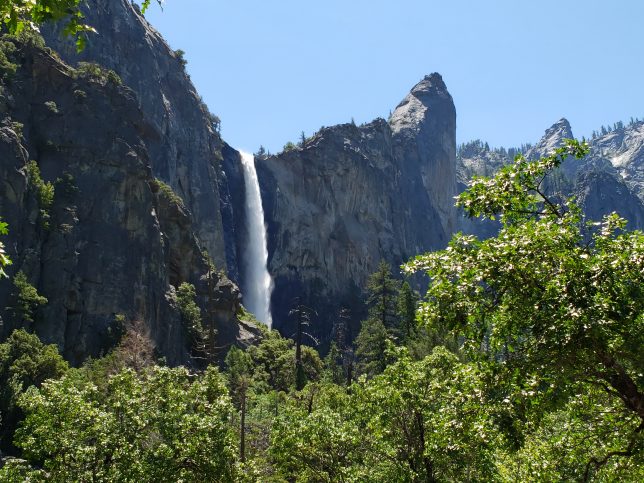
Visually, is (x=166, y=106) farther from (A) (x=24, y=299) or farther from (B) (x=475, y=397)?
(B) (x=475, y=397)

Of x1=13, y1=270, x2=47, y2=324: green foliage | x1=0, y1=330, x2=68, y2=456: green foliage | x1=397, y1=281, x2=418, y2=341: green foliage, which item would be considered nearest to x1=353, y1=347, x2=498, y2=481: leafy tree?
x1=0, y1=330, x2=68, y2=456: green foliage

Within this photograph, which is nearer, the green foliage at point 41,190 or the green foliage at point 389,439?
the green foliage at point 389,439

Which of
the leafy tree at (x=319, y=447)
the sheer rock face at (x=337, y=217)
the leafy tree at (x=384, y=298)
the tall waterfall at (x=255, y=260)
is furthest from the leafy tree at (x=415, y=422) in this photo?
the tall waterfall at (x=255, y=260)

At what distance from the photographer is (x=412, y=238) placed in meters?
114

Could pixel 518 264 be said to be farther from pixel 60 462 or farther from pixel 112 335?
pixel 112 335

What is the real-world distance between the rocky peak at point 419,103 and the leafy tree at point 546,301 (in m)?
123

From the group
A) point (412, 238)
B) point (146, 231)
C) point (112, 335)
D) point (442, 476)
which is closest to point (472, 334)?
point (442, 476)

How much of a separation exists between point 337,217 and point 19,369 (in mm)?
68020

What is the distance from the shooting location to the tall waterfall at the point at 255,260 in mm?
86188

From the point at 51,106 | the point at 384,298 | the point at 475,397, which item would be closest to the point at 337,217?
the point at 384,298

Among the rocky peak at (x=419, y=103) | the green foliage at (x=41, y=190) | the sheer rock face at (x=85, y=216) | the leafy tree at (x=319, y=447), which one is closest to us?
the leafy tree at (x=319, y=447)

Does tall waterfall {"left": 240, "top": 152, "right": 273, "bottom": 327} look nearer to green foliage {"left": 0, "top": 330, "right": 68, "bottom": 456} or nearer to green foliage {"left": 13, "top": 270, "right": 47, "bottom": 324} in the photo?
green foliage {"left": 13, "top": 270, "right": 47, "bottom": 324}

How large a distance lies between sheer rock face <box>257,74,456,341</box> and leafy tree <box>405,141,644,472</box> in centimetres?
7518

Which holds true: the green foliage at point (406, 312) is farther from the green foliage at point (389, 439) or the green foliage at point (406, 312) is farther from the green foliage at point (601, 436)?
the green foliage at point (601, 436)
